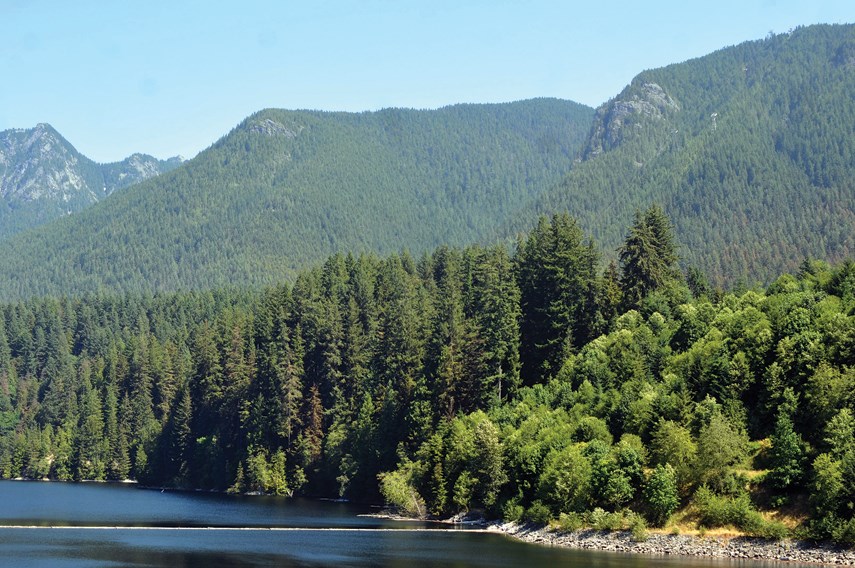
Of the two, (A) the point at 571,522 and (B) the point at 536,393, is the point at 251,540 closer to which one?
(A) the point at 571,522

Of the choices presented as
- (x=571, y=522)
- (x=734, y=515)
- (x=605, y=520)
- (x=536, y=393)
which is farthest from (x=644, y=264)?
(x=734, y=515)

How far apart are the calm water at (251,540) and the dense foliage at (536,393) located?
7.28 meters

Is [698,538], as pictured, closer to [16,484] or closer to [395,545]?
[395,545]

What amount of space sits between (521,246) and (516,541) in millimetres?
66855

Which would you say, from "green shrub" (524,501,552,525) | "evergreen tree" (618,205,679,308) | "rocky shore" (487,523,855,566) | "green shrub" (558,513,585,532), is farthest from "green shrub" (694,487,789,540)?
"evergreen tree" (618,205,679,308)

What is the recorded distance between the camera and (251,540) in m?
103

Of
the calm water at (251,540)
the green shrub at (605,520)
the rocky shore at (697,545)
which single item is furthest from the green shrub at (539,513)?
the green shrub at (605,520)

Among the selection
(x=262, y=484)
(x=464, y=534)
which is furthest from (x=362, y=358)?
(x=464, y=534)

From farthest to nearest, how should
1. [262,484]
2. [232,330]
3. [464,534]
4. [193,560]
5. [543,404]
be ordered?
[232,330] → [262,484] → [543,404] → [464,534] → [193,560]

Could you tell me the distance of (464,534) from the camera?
104938 millimetres

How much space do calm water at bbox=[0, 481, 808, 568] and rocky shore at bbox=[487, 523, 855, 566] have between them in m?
2.45

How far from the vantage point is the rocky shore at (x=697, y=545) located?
85.6m

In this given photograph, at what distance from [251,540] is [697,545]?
1486 inches

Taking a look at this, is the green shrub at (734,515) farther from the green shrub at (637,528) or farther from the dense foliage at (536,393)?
the green shrub at (637,528)
